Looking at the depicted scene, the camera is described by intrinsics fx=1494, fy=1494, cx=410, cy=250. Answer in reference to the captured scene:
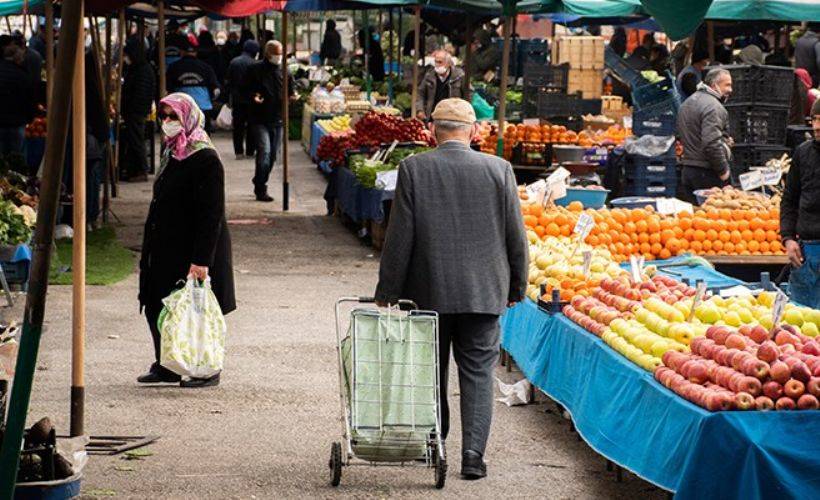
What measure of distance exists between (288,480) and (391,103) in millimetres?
19849

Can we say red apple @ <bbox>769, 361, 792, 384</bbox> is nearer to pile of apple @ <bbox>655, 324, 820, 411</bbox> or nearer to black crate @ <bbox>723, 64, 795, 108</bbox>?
pile of apple @ <bbox>655, 324, 820, 411</bbox>

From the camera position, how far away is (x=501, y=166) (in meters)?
7.41

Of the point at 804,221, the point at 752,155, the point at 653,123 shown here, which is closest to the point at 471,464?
the point at 804,221

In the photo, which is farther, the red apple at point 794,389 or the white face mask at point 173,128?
the white face mask at point 173,128

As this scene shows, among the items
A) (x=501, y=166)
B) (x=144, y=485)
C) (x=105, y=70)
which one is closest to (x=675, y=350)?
(x=501, y=166)

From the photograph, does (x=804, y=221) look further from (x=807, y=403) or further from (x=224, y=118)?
(x=224, y=118)

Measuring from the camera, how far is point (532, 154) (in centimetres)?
1806

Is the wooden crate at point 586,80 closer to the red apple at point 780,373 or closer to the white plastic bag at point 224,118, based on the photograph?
the white plastic bag at point 224,118

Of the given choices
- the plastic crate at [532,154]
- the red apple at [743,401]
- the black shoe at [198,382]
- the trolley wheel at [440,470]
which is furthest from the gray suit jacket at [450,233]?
the plastic crate at [532,154]

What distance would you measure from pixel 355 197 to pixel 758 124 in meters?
4.57

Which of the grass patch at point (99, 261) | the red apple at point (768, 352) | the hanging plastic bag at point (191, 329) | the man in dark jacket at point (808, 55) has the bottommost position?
the grass patch at point (99, 261)

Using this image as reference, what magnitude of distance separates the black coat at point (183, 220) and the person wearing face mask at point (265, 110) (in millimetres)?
10597

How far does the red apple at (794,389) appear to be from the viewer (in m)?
6.25

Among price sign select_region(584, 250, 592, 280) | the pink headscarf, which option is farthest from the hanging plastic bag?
price sign select_region(584, 250, 592, 280)
